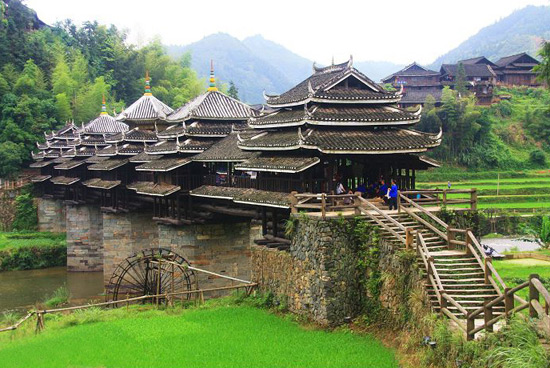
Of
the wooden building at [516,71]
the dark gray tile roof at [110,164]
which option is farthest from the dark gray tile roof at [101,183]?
the wooden building at [516,71]

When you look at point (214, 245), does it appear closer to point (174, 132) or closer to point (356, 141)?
point (174, 132)

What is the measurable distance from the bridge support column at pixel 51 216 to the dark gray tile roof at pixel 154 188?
60.8ft

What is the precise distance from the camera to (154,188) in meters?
33.1

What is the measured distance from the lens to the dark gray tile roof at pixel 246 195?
22.5m

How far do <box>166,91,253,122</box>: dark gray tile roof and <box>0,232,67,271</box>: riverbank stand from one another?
17232mm

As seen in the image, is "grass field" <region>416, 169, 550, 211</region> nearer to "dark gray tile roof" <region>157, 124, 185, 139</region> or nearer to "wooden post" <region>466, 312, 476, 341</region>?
"dark gray tile roof" <region>157, 124, 185, 139</region>

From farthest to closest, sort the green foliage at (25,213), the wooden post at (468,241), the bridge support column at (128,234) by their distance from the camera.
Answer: the green foliage at (25,213) < the bridge support column at (128,234) < the wooden post at (468,241)

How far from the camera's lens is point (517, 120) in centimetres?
7762

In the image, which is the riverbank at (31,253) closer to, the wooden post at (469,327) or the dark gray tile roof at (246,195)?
the dark gray tile roof at (246,195)

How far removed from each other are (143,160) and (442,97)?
4546 centimetres

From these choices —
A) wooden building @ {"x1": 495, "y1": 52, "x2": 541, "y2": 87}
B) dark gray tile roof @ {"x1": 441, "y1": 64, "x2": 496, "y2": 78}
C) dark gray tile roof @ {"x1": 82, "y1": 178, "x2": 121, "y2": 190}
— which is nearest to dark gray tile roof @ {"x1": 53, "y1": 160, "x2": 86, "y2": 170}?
dark gray tile roof @ {"x1": 82, "y1": 178, "x2": 121, "y2": 190}

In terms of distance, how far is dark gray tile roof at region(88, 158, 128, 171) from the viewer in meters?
38.6

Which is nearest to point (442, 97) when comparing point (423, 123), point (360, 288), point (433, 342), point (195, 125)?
point (423, 123)

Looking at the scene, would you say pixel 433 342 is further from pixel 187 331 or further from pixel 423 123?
pixel 423 123
